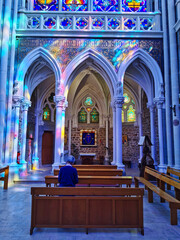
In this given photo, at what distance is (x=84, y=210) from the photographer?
3.57 metres

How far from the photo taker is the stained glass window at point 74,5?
11.3 m

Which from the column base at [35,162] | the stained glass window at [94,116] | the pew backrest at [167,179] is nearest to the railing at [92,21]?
the pew backrest at [167,179]

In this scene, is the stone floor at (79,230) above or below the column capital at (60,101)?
below

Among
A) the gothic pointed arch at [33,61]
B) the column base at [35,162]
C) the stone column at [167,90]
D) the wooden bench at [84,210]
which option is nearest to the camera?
the wooden bench at [84,210]

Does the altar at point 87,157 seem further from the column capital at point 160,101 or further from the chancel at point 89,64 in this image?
the column capital at point 160,101

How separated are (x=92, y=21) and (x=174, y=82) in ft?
17.4

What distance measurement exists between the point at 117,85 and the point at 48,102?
24.0 feet

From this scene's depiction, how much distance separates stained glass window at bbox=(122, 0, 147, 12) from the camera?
11.3 meters

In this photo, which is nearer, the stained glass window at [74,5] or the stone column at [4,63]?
the stone column at [4,63]

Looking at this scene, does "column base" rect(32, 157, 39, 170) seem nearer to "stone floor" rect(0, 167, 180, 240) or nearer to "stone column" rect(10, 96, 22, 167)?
"stone column" rect(10, 96, 22, 167)

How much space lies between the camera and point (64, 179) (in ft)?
13.2

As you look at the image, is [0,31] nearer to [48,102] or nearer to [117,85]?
[117,85]

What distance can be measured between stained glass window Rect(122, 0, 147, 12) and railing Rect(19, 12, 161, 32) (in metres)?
1.21

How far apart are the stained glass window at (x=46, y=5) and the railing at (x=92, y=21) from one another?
1.12m
